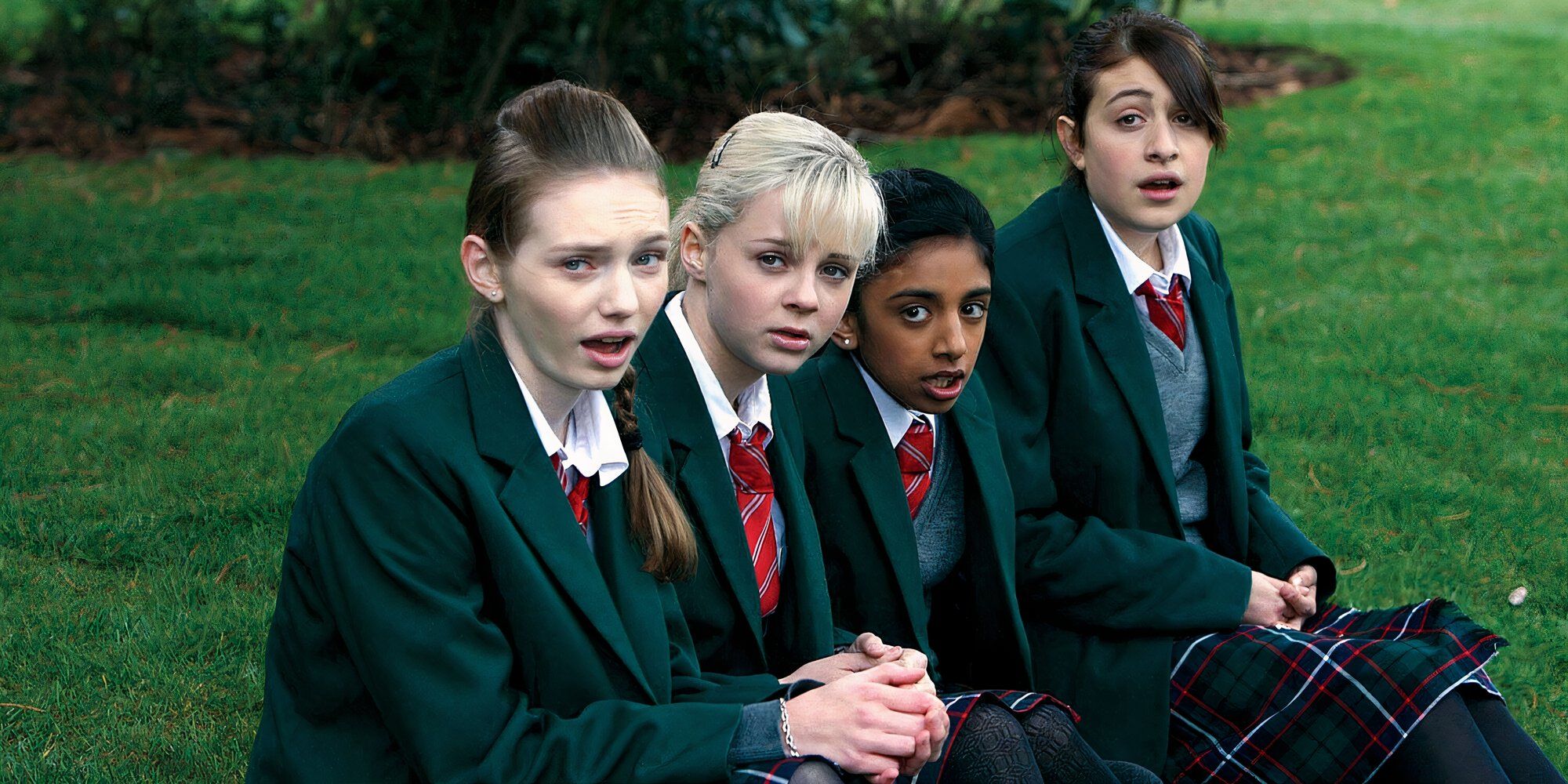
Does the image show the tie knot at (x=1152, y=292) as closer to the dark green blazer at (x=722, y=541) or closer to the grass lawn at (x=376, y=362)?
the dark green blazer at (x=722, y=541)

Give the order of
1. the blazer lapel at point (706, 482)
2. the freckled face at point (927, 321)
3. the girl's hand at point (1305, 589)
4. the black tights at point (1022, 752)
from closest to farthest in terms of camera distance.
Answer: the black tights at point (1022, 752) → the blazer lapel at point (706, 482) → the freckled face at point (927, 321) → the girl's hand at point (1305, 589)

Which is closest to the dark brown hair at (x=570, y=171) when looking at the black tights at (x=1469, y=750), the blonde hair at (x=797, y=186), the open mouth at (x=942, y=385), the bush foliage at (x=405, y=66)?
the blonde hair at (x=797, y=186)

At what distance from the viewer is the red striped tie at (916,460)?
3146 millimetres

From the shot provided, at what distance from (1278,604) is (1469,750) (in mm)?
536

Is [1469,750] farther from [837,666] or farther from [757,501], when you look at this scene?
[757,501]

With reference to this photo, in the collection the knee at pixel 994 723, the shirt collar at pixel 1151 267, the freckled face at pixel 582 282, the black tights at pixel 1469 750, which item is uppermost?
the freckled face at pixel 582 282

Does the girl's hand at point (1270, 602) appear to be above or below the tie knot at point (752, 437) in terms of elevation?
below

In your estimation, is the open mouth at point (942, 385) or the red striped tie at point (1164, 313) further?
the red striped tie at point (1164, 313)

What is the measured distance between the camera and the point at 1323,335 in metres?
6.22

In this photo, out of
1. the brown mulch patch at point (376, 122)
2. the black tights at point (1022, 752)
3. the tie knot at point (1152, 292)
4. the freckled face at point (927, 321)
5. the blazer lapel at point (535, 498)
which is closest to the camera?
the blazer lapel at point (535, 498)

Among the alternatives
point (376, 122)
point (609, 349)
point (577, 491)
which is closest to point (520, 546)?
point (577, 491)

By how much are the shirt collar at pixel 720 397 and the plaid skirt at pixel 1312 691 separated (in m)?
1.07

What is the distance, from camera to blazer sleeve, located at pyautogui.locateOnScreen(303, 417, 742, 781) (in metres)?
2.22

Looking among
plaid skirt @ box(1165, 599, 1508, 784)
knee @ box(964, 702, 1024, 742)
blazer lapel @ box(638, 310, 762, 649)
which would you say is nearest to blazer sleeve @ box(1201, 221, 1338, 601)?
plaid skirt @ box(1165, 599, 1508, 784)
